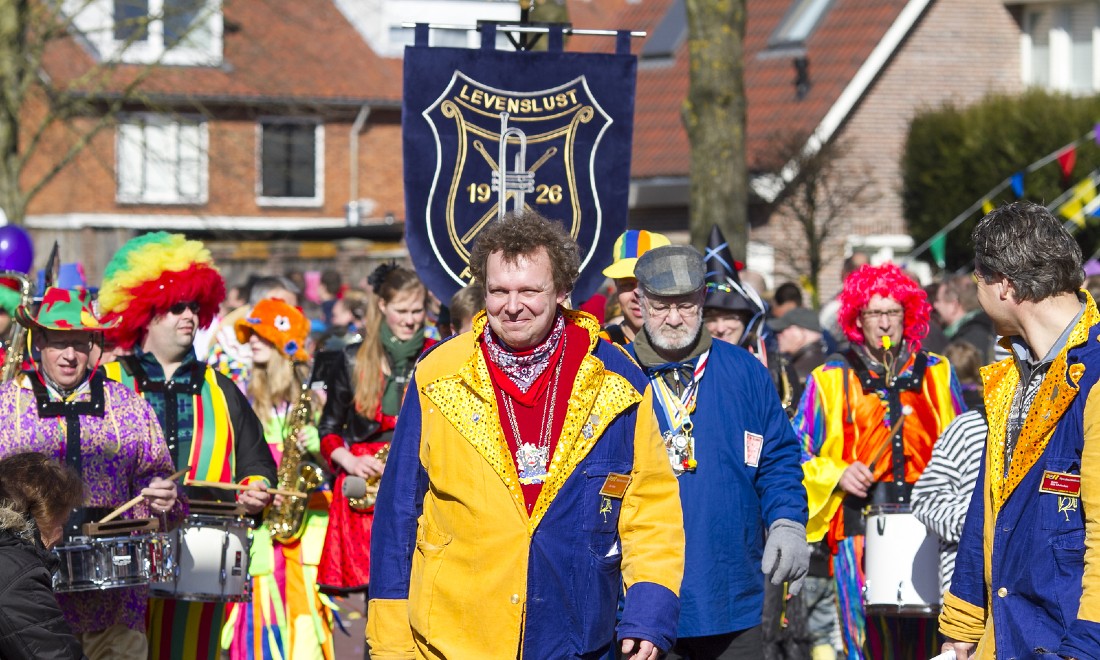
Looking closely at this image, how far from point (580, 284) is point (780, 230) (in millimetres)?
16189

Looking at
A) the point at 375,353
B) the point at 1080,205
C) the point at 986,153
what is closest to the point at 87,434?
the point at 375,353

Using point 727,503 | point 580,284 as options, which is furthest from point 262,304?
point 727,503

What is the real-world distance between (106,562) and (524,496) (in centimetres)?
204

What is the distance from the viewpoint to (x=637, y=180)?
995 inches

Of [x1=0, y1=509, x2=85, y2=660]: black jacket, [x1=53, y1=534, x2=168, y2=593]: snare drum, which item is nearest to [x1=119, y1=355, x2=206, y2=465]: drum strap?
[x1=53, y1=534, x2=168, y2=593]: snare drum

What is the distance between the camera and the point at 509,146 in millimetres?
7609

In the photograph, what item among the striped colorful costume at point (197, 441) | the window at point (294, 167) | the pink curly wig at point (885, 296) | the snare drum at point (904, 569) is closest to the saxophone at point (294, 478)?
the striped colorful costume at point (197, 441)

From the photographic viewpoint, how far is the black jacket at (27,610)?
4.71 m

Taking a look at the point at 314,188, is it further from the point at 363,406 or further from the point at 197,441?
the point at 197,441

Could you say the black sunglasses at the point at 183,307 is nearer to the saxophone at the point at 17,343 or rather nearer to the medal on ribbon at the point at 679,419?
the saxophone at the point at 17,343

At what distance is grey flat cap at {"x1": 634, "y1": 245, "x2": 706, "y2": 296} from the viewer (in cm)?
586

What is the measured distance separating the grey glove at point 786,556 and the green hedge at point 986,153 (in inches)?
668

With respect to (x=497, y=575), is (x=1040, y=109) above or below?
above

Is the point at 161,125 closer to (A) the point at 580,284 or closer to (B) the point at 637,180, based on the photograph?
(B) the point at 637,180
